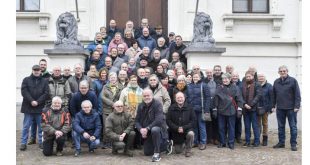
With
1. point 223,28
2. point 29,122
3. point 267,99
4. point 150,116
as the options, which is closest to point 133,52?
point 150,116

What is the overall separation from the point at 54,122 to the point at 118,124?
124 centimetres

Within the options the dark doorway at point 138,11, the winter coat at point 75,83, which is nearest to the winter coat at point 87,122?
the winter coat at point 75,83

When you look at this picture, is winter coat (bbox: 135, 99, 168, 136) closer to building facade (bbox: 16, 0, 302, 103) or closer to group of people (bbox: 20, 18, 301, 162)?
group of people (bbox: 20, 18, 301, 162)

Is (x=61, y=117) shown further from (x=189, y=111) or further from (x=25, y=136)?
(x=189, y=111)

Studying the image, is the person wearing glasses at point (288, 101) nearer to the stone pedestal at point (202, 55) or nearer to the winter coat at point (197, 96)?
the winter coat at point (197, 96)

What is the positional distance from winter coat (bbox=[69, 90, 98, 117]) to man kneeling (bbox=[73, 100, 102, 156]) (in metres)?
0.30

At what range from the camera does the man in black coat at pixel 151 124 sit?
10.0 m

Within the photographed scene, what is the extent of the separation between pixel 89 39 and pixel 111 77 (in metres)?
5.96

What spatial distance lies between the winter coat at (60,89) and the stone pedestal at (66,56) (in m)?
1.87

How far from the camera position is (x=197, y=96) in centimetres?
1103

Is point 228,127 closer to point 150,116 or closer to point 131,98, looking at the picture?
point 150,116

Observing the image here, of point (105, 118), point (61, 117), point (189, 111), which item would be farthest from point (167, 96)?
point (61, 117)

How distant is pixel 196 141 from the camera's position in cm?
1111

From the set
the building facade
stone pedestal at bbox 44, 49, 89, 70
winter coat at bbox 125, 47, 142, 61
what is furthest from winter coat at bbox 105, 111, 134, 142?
the building facade
